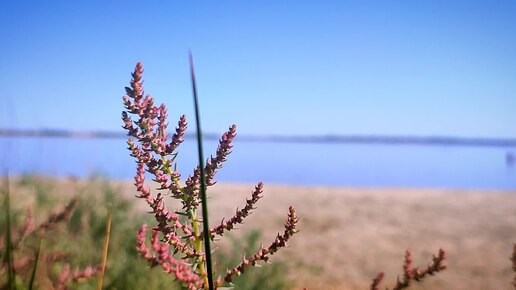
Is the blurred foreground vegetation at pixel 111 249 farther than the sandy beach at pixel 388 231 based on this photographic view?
No

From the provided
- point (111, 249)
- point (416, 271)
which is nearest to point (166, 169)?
point (416, 271)

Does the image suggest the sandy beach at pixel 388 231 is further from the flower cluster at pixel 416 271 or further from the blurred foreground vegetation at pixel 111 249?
the flower cluster at pixel 416 271

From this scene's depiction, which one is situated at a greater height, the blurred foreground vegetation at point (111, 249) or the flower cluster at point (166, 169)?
the flower cluster at point (166, 169)

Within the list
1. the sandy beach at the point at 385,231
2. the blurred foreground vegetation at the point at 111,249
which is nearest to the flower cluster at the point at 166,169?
the blurred foreground vegetation at the point at 111,249

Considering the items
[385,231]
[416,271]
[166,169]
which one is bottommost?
[385,231]

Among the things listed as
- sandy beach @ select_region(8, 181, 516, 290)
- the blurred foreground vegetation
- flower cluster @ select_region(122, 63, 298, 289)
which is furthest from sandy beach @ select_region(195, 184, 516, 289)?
flower cluster @ select_region(122, 63, 298, 289)

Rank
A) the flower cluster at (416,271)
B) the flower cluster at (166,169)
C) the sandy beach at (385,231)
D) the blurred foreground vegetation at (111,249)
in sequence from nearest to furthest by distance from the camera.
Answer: the flower cluster at (166,169), the flower cluster at (416,271), the blurred foreground vegetation at (111,249), the sandy beach at (385,231)

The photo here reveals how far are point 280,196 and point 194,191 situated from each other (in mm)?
9116

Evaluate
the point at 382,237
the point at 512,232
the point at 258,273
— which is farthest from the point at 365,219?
the point at 258,273

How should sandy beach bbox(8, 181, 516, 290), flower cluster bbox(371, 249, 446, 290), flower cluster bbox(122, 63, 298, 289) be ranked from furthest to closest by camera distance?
1. sandy beach bbox(8, 181, 516, 290)
2. flower cluster bbox(371, 249, 446, 290)
3. flower cluster bbox(122, 63, 298, 289)

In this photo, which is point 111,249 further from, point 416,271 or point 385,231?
point 385,231

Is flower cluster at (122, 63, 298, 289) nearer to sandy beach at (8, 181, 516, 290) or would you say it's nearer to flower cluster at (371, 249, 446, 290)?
flower cluster at (371, 249, 446, 290)

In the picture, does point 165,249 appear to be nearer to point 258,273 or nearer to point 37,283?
point 37,283

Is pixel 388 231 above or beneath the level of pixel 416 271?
beneath
